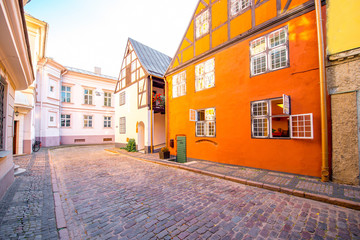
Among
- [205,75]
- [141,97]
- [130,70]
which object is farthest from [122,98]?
[205,75]

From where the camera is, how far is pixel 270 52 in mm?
6406

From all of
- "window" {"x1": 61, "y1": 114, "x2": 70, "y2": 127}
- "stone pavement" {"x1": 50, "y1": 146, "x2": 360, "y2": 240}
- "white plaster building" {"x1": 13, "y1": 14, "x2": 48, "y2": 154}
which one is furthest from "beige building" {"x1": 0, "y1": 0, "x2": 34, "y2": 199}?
"window" {"x1": 61, "y1": 114, "x2": 70, "y2": 127}

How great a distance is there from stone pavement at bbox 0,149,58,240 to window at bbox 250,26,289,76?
8337mm

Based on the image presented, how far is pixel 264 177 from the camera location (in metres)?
5.49

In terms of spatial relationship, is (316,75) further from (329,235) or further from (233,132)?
(329,235)

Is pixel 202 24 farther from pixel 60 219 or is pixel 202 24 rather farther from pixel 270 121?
pixel 60 219

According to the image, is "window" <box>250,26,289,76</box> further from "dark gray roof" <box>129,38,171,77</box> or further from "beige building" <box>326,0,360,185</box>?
"dark gray roof" <box>129,38,171,77</box>

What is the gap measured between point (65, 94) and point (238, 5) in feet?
76.9

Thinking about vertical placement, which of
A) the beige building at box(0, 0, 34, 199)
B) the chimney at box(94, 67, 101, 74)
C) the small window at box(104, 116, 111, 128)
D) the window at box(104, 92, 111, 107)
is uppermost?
the chimney at box(94, 67, 101, 74)

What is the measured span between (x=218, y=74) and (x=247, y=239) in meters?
7.28

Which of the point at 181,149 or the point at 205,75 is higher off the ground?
→ the point at 205,75

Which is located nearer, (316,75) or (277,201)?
(277,201)

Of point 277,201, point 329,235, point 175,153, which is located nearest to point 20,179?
point 175,153

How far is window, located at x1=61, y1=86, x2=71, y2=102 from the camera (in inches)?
820
